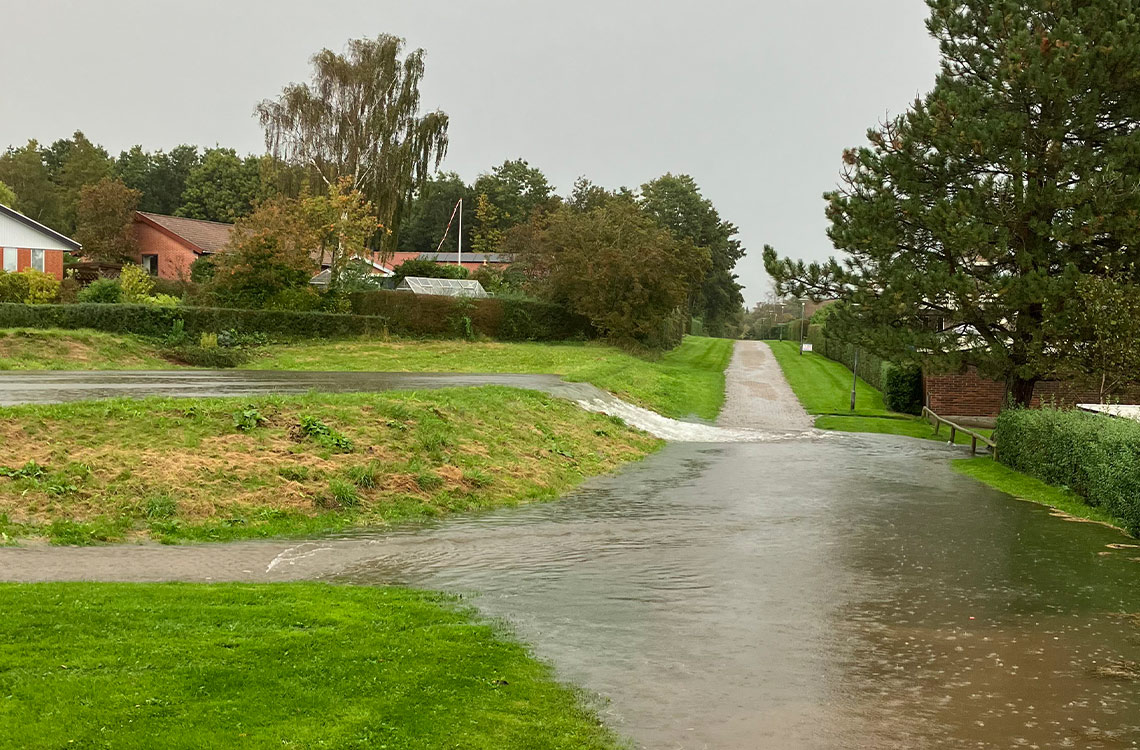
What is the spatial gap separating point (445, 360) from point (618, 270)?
14932 millimetres

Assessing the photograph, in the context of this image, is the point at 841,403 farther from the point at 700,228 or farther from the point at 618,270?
the point at 700,228

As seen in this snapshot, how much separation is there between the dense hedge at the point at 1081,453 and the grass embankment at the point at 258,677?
36.7ft

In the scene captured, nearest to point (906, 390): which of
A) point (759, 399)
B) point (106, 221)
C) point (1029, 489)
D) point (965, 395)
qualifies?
point (965, 395)

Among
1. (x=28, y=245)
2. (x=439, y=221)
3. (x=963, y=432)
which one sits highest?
(x=439, y=221)

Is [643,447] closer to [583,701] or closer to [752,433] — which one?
[752,433]

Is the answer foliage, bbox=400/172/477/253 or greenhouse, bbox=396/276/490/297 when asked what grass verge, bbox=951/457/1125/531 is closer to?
greenhouse, bbox=396/276/490/297

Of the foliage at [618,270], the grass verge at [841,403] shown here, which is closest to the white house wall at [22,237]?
the foliage at [618,270]

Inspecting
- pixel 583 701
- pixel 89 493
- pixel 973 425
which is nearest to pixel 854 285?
pixel 973 425

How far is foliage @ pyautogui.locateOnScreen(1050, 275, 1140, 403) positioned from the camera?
23.6 m

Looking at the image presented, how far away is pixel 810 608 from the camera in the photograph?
10.1 meters

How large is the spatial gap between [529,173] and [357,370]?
7256 cm

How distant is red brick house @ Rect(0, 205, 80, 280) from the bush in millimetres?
16725

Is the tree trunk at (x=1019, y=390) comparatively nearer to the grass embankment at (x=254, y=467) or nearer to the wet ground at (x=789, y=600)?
the wet ground at (x=789, y=600)

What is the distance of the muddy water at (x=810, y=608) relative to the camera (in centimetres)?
696
